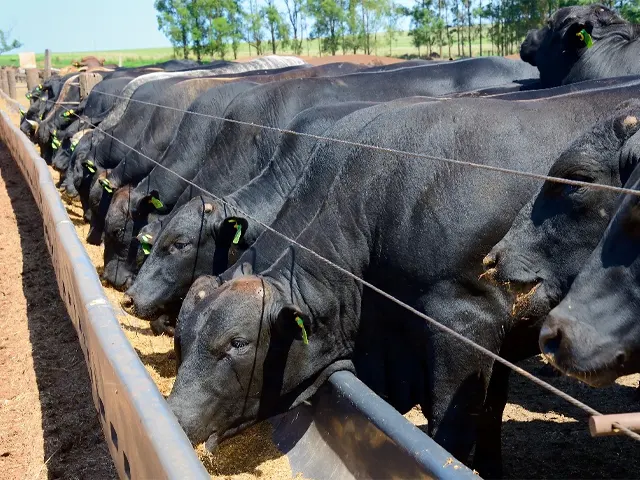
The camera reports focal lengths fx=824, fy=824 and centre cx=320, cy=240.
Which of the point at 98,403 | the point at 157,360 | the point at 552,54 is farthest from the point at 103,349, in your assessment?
the point at 552,54

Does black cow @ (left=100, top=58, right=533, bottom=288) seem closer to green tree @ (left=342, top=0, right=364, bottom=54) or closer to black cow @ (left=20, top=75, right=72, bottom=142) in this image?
black cow @ (left=20, top=75, right=72, bottom=142)

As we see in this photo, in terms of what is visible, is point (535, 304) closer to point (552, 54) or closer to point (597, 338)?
point (597, 338)

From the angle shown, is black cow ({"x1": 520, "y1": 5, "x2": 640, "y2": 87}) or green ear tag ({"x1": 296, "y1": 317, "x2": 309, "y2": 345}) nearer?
green ear tag ({"x1": 296, "y1": 317, "x2": 309, "y2": 345})

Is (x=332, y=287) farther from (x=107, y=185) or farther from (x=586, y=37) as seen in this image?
(x=107, y=185)

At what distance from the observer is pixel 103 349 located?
3.61 meters

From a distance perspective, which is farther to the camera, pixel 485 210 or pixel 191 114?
pixel 191 114

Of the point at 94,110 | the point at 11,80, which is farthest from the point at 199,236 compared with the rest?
the point at 11,80

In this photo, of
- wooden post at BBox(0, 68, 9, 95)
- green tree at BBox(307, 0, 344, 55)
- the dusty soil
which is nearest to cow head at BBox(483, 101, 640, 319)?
the dusty soil

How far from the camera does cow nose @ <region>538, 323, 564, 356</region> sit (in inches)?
109

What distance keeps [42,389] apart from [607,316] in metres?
3.96

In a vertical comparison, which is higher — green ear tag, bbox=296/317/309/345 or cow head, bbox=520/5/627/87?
cow head, bbox=520/5/627/87

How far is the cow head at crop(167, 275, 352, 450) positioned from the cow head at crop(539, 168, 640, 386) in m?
1.72

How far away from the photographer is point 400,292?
4387 mm

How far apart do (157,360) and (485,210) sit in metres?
3.26
